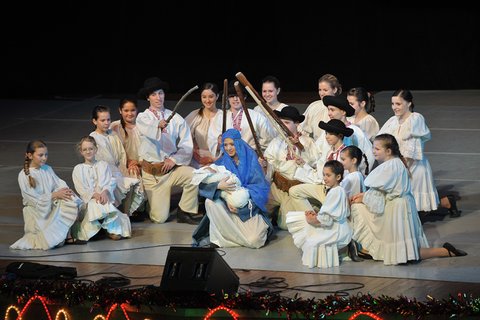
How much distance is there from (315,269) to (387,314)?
1.83m

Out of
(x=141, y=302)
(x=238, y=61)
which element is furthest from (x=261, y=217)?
(x=238, y=61)

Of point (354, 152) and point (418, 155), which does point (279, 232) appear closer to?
point (354, 152)

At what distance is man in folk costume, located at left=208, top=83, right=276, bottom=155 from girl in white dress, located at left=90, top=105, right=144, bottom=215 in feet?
2.92

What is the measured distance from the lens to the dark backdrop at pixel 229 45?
17.3 metres

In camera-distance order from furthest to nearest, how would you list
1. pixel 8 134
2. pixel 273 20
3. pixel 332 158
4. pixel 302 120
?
1. pixel 273 20
2. pixel 8 134
3. pixel 302 120
4. pixel 332 158

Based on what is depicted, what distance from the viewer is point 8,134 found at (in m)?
15.2

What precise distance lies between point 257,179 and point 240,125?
126 centimetres

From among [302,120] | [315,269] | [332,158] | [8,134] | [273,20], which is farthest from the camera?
[273,20]

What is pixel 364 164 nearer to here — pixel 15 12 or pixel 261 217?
pixel 261 217

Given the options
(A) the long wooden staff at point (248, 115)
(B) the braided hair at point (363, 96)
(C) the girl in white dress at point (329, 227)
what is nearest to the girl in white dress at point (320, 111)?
(B) the braided hair at point (363, 96)

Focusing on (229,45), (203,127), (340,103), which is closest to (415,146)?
(340,103)

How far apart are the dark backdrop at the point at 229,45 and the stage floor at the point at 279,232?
18.0 inches

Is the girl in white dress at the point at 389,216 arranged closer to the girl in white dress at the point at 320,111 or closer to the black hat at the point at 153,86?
the girl in white dress at the point at 320,111

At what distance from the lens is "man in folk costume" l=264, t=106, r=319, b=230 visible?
1049cm
